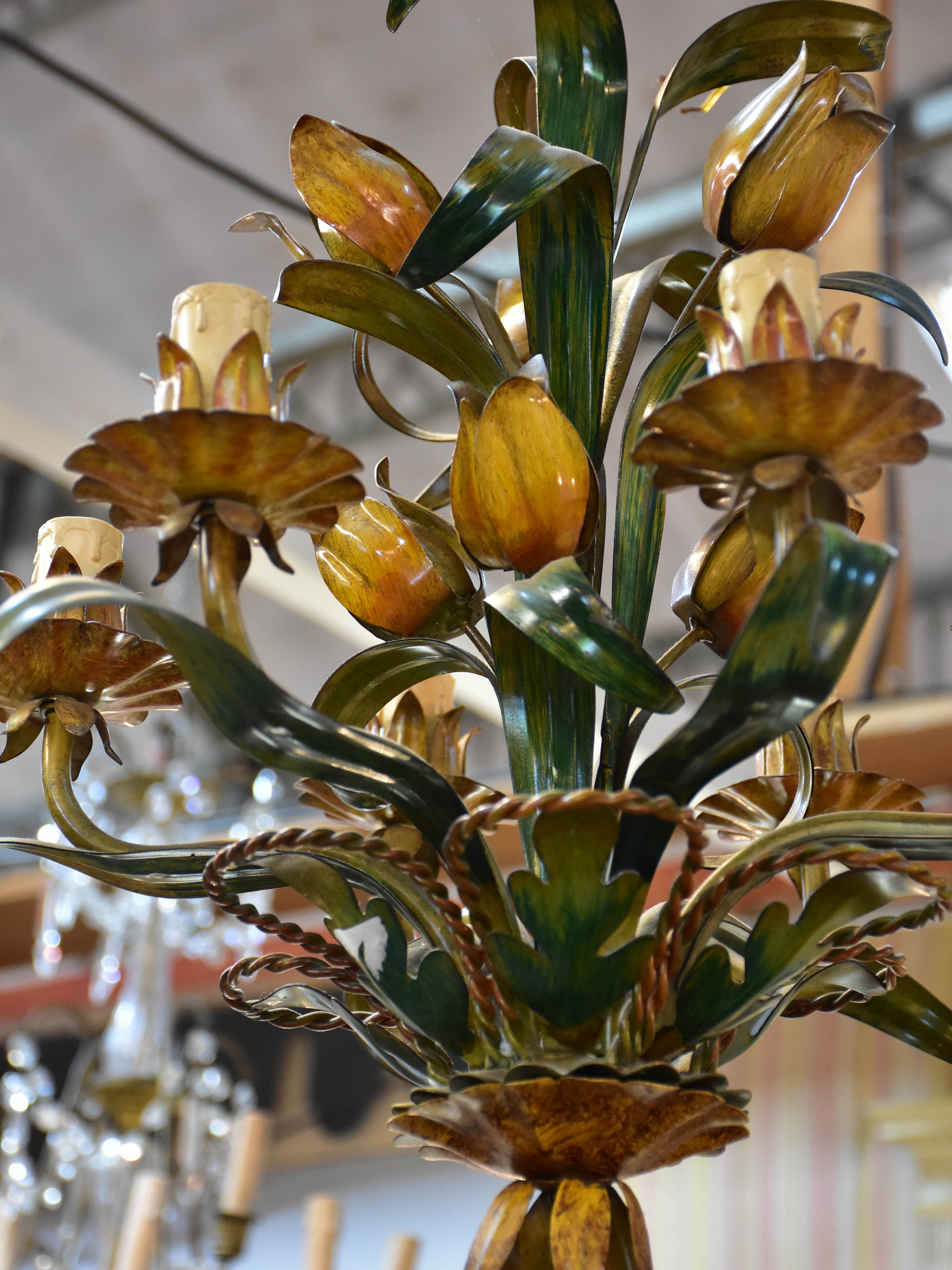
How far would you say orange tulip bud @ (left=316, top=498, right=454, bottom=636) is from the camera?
70 cm

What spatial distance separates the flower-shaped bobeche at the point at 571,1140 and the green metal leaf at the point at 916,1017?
118 millimetres

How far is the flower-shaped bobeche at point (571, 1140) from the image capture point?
1.79ft

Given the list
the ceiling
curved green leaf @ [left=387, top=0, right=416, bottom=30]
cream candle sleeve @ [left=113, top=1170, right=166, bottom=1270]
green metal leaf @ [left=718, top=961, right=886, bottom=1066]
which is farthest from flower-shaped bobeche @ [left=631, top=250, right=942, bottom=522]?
the ceiling

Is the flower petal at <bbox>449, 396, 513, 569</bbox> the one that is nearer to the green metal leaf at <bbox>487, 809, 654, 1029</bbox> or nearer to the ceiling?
the green metal leaf at <bbox>487, 809, 654, 1029</bbox>

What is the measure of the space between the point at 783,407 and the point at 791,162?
214mm

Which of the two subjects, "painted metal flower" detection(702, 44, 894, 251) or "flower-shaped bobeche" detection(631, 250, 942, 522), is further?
"painted metal flower" detection(702, 44, 894, 251)

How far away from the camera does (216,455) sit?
0.53 m

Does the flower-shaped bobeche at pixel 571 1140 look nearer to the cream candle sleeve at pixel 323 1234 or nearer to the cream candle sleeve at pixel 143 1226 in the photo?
the cream candle sleeve at pixel 143 1226

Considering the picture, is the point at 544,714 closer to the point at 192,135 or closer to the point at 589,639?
the point at 589,639

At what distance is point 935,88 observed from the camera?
11.7 ft

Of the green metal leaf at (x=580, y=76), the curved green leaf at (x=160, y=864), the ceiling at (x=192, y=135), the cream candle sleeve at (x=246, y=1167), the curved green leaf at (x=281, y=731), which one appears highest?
the ceiling at (x=192, y=135)

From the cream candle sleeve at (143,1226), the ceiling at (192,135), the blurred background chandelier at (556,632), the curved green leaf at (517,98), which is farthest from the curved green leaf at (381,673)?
the ceiling at (192,135)

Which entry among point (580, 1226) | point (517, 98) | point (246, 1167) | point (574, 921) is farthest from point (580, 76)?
point (246, 1167)

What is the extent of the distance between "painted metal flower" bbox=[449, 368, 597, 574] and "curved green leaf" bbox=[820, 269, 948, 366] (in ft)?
0.71
